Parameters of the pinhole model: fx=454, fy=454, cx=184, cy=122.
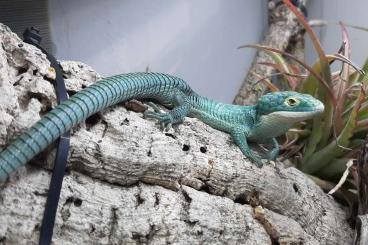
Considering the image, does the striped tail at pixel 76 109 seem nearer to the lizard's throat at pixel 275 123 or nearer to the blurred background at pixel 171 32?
the lizard's throat at pixel 275 123

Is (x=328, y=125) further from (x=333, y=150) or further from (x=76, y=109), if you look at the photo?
(x=76, y=109)

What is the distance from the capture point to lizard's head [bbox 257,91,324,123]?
4.61 feet

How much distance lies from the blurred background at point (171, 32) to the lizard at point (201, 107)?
0.53 meters

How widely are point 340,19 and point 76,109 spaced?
178cm

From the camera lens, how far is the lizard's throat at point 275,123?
4.63 feet

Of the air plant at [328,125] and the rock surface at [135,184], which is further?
the air plant at [328,125]

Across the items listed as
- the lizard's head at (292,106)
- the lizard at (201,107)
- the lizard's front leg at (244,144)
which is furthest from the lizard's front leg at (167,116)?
the lizard's head at (292,106)

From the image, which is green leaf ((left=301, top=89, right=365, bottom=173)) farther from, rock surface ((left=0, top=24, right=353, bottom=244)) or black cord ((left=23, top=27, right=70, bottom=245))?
black cord ((left=23, top=27, right=70, bottom=245))

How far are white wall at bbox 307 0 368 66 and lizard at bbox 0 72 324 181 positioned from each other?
1.04m

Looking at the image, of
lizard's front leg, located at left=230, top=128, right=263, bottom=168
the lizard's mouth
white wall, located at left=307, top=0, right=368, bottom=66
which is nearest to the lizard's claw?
lizard's front leg, located at left=230, top=128, right=263, bottom=168

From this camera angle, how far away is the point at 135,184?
1.19 m

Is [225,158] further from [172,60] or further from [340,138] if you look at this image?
[172,60]

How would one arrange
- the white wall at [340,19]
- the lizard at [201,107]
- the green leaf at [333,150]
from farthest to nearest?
the white wall at [340,19]
the green leaf at [333,150]
the lizard at [201,107]

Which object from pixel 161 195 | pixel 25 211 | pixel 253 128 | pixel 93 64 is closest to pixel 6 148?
pixel 25 211
